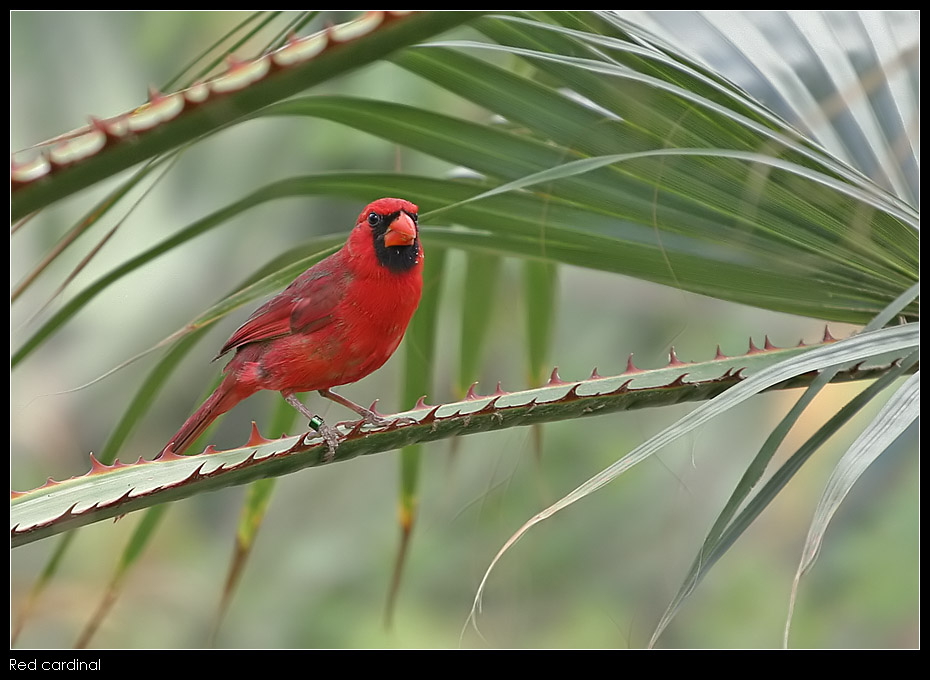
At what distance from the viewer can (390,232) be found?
0.95 meters

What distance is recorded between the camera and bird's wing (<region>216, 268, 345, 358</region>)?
0.99m

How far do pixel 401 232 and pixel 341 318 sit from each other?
0.13 metres

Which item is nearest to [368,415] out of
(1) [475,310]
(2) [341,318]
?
(2) [341,318]

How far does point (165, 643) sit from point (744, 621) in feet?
5.29

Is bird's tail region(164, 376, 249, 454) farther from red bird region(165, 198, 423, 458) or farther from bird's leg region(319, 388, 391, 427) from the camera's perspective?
bird's leg region(319, 388, 391, 427)

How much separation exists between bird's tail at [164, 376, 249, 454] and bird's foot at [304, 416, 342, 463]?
24 centimetres

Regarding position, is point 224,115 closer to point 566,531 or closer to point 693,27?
point 693,27

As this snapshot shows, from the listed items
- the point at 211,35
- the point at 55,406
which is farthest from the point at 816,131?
the point at 55,406

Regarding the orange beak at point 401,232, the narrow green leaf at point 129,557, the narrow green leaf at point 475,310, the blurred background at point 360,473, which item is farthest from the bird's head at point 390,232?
the blurred background at point 360,473

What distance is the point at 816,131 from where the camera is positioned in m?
0.94

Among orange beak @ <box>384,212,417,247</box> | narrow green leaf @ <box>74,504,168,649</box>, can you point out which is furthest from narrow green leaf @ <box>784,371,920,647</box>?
narrow green leaf @ <box>74,504,168,649</box>

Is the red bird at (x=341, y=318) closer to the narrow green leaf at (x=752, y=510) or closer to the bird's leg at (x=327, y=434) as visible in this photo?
the bird's leg at (x=327, y=434)

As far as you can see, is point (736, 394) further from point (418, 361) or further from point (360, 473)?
point (360, 473)

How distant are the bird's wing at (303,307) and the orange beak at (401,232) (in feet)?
0.28
